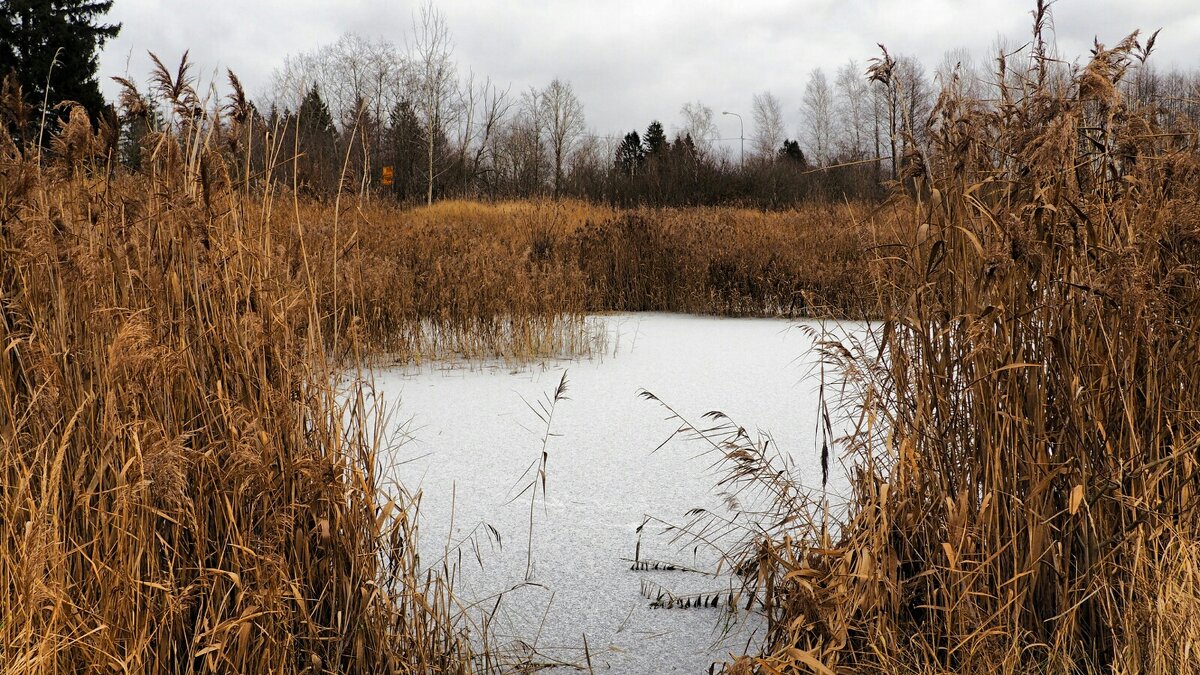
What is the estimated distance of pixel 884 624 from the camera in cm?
150

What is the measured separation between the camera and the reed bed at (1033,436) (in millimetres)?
1432

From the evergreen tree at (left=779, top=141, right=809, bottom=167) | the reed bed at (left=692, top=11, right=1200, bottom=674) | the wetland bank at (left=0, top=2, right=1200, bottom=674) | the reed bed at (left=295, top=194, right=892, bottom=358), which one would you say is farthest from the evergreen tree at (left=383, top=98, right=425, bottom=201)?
the reed bed at (left=692, top=11, right=1200, bottom=674)

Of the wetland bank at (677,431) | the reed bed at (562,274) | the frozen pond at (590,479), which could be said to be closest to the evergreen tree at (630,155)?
the reed bed at (562,274)

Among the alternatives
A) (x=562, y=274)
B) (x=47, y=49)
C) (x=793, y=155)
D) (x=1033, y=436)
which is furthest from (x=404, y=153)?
(x=1033, y=436)

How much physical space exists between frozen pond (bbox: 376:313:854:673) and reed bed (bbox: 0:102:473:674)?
0.33 meters

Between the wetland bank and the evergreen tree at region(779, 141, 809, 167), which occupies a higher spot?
the evergreen tree at region(779, 141, 809, 167)

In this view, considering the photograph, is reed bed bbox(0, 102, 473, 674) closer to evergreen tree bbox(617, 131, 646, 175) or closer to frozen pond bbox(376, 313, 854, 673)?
frozen pond bbox(376, 313, 854, 673)

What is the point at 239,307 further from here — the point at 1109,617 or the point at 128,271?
the point at 1109,617

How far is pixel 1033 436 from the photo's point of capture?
151 centimetres

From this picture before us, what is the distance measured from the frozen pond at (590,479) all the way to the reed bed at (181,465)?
1.08 feet

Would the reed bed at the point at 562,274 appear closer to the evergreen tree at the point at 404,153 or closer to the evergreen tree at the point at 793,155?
the evergreen tree at the point at 404,153

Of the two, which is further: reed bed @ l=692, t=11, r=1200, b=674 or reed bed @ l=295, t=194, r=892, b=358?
reed bed @ l=295, t=194, r=892, b=358

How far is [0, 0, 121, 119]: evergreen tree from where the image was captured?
15.1 meters

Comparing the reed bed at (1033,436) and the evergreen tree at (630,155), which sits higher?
the evergreen tree at (630,155)
